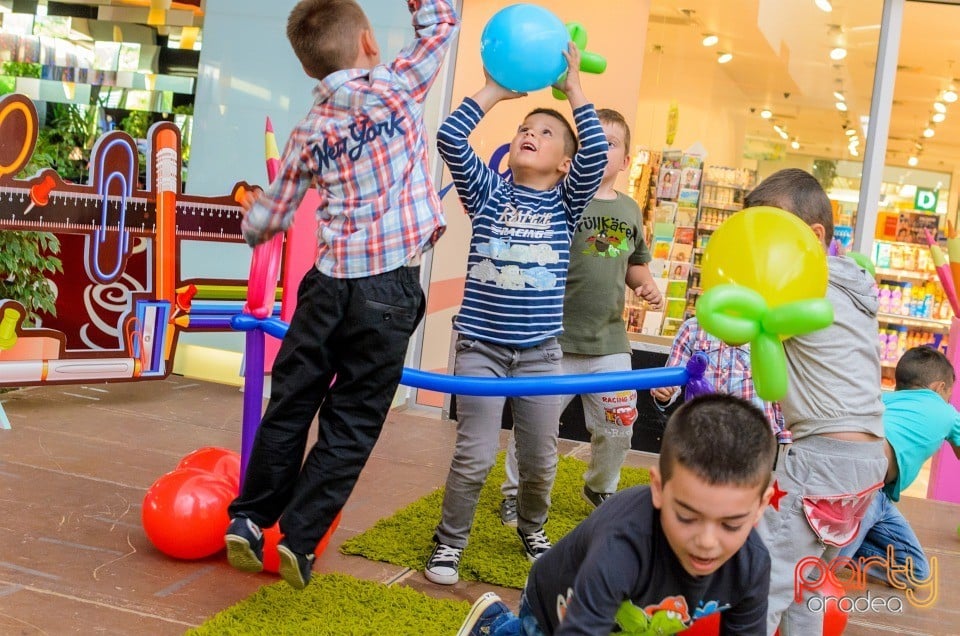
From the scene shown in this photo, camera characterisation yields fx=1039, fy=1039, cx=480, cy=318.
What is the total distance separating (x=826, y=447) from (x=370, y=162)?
1294mm

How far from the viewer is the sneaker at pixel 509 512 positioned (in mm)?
3889

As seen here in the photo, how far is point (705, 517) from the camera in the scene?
71.1 inches

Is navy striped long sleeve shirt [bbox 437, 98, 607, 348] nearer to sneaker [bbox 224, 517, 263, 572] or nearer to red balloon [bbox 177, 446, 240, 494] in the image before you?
red balloon [bbox 177, 446, 240, 494]

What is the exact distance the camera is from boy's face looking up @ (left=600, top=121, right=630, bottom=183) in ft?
13.1

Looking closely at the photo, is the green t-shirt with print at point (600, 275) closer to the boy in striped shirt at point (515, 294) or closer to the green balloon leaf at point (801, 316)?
the boy in striped shirt at point (515, 294)

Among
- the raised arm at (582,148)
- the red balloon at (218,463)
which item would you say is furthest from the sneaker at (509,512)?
the raised arm at (582,148)

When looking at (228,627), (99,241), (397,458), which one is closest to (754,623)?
(228,627)

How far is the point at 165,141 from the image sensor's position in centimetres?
492

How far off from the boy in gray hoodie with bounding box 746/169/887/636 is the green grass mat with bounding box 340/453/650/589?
3.30 feet

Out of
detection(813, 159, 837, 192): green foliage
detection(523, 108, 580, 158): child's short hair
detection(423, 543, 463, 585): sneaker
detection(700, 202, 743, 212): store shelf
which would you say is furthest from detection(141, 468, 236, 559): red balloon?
detection(813, 159, 837, 192): green foliage

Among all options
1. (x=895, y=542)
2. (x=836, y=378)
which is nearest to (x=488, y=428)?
(x=836, y=378)

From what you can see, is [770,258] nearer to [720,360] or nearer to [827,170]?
[720,360]

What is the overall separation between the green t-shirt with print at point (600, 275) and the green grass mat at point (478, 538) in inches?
27.2

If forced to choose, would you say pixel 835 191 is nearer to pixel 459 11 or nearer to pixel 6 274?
pixel 459 11
